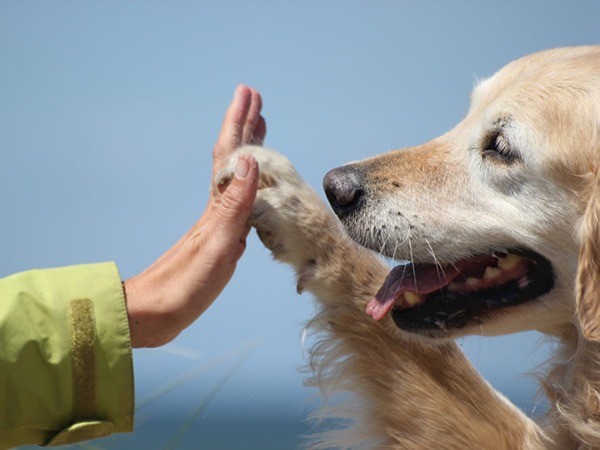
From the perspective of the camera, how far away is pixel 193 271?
2.02 metres

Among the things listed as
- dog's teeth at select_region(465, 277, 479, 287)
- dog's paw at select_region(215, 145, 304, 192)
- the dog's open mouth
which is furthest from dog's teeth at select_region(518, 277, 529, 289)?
dog's paw at select_region(215, 145, 304, 192)

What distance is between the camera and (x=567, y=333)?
6.92 feet

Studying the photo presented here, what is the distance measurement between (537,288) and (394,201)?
42 centimetres

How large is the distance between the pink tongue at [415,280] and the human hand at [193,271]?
0.40m

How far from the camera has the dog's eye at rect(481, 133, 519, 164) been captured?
1.94 metres

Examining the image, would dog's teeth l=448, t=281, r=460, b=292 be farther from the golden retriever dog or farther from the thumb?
the thumb

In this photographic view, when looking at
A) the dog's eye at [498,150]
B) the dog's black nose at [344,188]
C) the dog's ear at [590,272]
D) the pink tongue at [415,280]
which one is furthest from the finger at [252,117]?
the dog's ear at [590,272]

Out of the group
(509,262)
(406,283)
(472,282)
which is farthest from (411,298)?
(509,262)

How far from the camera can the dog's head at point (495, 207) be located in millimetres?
1888

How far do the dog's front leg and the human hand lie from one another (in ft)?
0.57

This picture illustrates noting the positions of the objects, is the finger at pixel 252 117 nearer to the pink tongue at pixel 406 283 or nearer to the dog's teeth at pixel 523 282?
the pink tongue at pixel 406 283

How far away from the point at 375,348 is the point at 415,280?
0.35 metres

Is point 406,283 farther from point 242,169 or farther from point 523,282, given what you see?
point 242,169

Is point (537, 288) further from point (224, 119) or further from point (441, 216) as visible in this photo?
point (224, 119)
